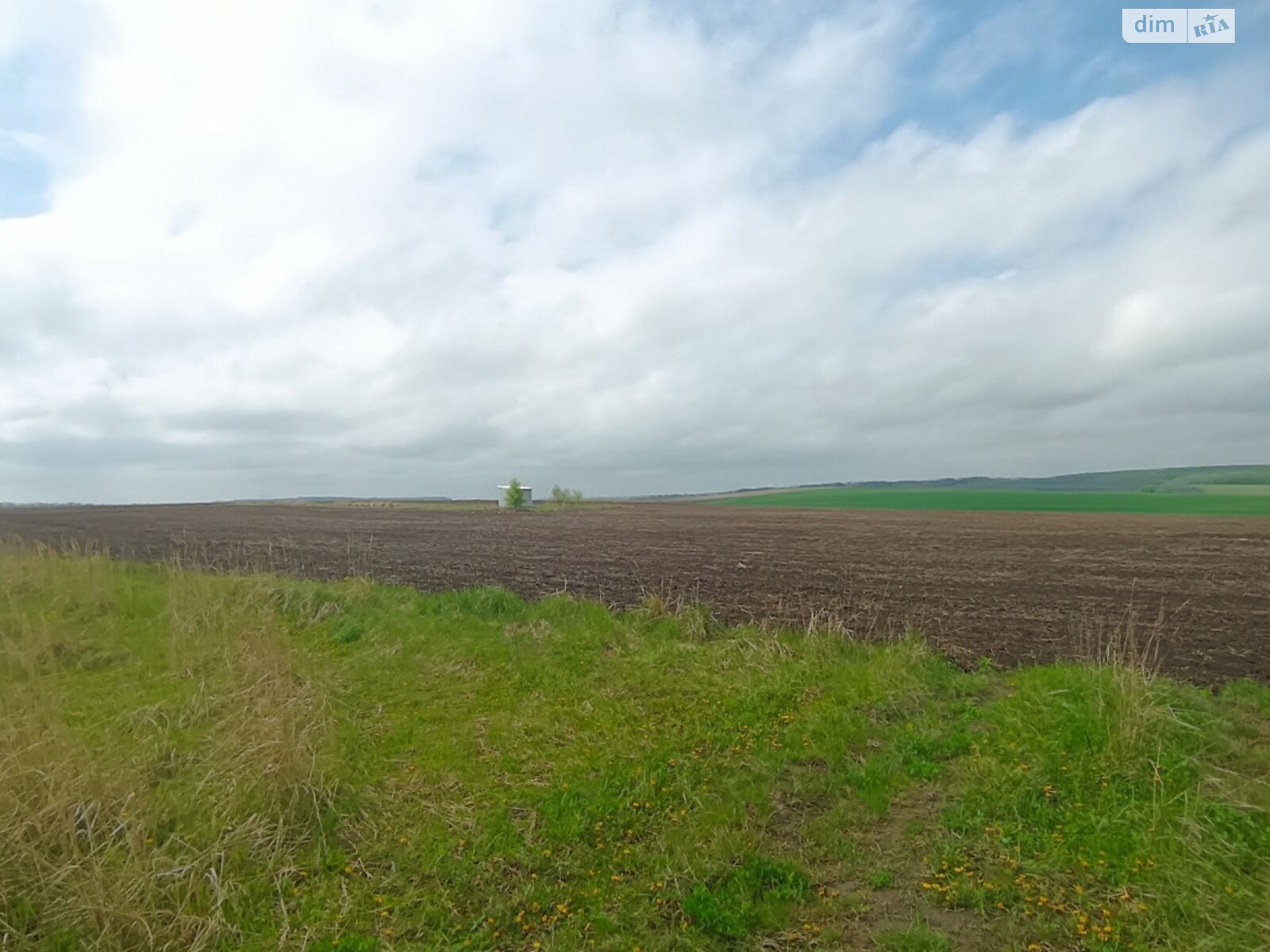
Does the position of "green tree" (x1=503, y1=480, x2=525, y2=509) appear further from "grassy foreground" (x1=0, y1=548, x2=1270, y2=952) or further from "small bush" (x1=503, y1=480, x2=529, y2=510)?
"grassy foreground" (x1=0, y1=548, x2=1270, y2=952)

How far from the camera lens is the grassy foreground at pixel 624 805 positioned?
456 centimetres

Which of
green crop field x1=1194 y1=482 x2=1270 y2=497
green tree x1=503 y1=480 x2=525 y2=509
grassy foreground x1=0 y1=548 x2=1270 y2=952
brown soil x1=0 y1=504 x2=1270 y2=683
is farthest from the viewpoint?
green crop field x1=1194 y1=482 x2=1270 y2=497

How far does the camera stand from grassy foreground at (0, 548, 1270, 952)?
4.56 metres

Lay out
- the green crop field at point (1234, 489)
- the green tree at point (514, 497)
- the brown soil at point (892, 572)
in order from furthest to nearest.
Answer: the green crop field at point (1234, 489) < the green tree at point (514, 497) < the brown soil at point (892, 572)

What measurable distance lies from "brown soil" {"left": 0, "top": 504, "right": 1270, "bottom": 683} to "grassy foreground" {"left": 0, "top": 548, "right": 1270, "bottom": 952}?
313 centimetres

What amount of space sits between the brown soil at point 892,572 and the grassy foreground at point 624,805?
3129mm

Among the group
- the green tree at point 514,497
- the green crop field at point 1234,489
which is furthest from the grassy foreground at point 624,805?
the green crop field at point 1234,489

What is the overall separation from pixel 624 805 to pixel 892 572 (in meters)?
18.1

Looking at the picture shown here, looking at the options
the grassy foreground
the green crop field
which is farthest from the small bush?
the green crop field

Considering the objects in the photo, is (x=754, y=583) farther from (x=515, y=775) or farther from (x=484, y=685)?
(x=515, y=775)

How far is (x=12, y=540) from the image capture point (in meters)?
27.3

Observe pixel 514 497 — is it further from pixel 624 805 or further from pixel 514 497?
pixel 624 805

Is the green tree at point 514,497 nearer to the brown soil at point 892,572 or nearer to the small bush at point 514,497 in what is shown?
the small bush at point 514,497

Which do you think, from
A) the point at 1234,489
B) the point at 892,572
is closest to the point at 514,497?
the point at 892,572
